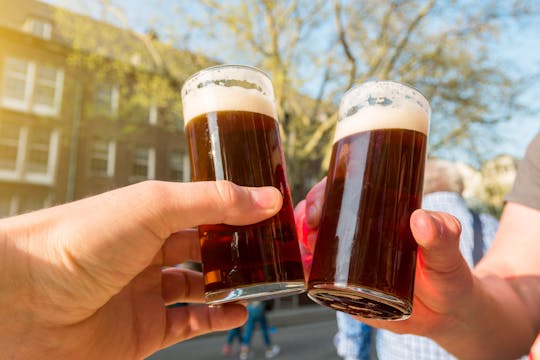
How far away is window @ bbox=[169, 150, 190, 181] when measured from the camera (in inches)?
760

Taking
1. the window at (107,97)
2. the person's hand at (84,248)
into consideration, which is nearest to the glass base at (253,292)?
the person's hand at (84,248)

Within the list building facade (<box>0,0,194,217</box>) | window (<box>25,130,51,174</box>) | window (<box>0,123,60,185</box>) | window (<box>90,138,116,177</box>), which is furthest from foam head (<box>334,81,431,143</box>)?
window (<box>90,138,116,177</box>)

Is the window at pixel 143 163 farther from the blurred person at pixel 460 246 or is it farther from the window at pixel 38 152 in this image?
the blurred person at pixel 460 246

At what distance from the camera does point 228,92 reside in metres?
1.17

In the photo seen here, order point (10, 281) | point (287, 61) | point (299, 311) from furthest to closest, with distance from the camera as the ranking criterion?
point (299, 311) < point (287, 61) < point (10, 281)

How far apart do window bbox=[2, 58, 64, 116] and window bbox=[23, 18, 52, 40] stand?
1.48 m

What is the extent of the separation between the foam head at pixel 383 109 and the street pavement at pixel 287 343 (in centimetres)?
657

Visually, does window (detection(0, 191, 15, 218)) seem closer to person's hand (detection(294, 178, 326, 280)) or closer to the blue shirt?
the blue shirt

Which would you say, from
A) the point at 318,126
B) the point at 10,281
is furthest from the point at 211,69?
the point at 318,126

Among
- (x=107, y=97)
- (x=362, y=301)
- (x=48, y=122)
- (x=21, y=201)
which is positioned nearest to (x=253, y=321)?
(x=362, y=301)

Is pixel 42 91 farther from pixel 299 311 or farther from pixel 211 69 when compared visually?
pixel 211 69

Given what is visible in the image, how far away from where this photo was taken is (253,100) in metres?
1.19

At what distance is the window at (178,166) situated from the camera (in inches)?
760

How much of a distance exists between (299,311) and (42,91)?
12.1 m
